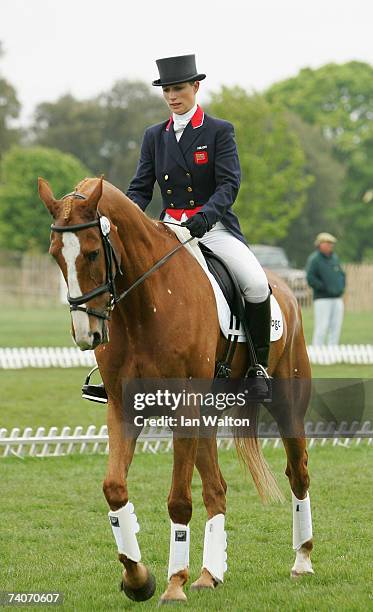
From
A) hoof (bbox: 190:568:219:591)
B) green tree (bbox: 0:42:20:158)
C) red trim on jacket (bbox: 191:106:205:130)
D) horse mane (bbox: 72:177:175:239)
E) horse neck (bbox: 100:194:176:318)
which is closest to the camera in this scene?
horse mane (bbox: 72:177:175:239)

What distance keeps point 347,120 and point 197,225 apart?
77.2 metres

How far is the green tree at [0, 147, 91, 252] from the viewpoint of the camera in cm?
6066

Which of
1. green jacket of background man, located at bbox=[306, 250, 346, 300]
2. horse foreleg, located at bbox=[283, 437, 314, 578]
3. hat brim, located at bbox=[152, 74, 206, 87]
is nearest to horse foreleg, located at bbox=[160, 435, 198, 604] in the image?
horse foreleg, located at bbox=[283, 437, 314, 578]

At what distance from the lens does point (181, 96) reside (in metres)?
7.12

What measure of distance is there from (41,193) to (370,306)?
46.4 metres

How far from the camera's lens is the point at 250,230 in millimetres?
57094

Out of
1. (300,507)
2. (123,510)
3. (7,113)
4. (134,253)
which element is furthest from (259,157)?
(123,510)

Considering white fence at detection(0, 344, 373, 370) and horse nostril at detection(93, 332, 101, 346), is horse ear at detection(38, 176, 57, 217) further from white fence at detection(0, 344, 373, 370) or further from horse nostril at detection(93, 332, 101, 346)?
white fence at detection(0, 344, 373, 370)

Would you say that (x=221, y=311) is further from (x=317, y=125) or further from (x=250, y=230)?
(x=317, y=125)

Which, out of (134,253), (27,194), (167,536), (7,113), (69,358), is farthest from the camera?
(7,113)

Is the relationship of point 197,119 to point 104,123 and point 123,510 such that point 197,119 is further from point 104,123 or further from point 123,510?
point 104,123

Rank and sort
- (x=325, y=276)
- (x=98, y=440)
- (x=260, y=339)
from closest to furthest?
(x=260, y=339), (x=98, y=440), (x=325, y=276)

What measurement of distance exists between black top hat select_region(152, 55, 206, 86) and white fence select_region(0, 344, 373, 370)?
1451cm

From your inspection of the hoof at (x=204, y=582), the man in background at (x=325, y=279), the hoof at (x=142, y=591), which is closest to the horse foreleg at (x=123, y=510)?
the hoof at (x=142, y=591)
